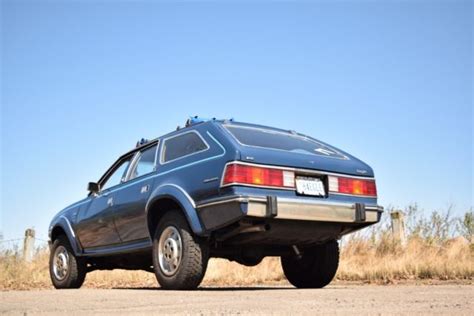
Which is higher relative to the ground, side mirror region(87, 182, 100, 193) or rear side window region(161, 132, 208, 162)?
rear side window region(161, 132, 208, 162)

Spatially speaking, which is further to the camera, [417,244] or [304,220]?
[417,244]

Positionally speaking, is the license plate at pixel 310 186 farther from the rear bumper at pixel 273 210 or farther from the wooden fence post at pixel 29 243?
the wooden fence post at pixel 29 243

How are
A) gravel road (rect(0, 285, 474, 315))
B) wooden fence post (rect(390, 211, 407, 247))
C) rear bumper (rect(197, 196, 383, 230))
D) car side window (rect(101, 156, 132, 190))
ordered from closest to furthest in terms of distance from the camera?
gravel road (rect(0, 285, 474, 315)) → rear bumper (rect(197, 196, 383, 230)) → car side window (rect(101, 156, 132, 190)) → wooden fence post (rect(390, 211, 407, 247))

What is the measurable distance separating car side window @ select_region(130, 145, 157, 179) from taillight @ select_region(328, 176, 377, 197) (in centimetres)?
219

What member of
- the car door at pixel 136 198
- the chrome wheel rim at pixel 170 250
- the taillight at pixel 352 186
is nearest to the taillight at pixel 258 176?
the taillight at pixel 352 186

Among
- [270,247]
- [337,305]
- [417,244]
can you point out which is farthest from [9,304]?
[417,244]

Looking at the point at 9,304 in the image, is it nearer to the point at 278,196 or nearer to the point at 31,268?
the point at 278,196

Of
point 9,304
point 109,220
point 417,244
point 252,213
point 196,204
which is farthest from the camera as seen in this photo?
point 417,244

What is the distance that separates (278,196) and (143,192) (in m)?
1.93

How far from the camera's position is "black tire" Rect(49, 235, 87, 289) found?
8.88 meters

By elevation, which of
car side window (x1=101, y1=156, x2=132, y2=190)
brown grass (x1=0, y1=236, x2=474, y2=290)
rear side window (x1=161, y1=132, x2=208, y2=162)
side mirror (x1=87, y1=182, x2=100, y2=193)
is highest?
rear side window (x1=161, y1=132, x2=208, y2=162)

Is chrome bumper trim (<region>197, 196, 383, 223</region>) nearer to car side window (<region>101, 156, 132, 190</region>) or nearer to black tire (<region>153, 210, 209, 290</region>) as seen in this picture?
black tire (<region>153, 210, 209, 290</region>)

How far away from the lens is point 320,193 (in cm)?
643

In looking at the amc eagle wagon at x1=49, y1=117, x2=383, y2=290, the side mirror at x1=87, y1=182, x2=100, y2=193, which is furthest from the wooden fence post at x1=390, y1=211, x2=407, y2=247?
the side mirror at x1=87, y1=182, x2=100, y2=193
